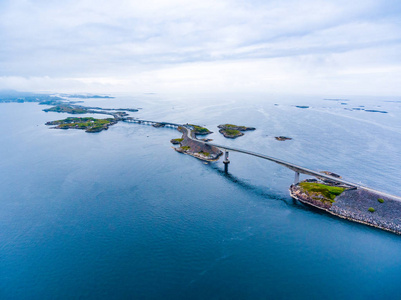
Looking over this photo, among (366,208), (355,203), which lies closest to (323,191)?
(355,203)

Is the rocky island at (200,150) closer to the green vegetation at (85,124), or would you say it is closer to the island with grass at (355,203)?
the island with grass at (355,203)

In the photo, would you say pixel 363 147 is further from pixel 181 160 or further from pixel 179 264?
pixel 179 264

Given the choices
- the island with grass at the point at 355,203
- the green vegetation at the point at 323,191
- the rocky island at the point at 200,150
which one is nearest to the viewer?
the island with grass at the point at 355,203

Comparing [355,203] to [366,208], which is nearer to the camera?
Result: [366,208]

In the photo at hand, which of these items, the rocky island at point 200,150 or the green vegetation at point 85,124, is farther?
the green vegetation at point 85,124

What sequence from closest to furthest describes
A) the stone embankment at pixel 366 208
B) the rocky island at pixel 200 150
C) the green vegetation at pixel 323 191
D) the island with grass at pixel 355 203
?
the stone embankment at pixel 366 208
the island with grass at pixel 355 203
the green vegetation at pixel 323 191
the rocky island at pixel 200 150

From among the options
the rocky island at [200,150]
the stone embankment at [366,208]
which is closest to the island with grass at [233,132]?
the rocky island at [200,150]

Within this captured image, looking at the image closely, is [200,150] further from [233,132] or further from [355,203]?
[355,203]

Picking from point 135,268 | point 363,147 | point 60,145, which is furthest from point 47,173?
point 363,147
